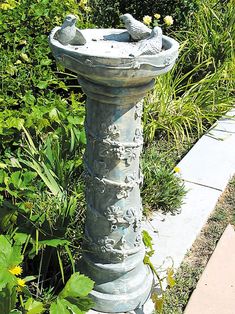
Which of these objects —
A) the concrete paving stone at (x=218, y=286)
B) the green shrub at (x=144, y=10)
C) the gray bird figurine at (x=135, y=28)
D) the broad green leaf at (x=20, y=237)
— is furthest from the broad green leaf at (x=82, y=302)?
the green shrub at (x=144, y=10)

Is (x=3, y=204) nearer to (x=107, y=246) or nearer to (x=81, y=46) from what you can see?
(x=107, y=246)

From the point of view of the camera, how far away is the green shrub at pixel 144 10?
577 cm

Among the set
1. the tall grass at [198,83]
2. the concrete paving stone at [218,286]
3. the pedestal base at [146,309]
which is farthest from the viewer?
the tall grass at [198,83]

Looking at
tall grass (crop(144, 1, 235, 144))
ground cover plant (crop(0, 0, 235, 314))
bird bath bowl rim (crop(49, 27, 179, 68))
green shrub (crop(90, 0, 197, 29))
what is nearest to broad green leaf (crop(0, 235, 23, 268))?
ground cover plant (crop(0, 0, 235, 314))

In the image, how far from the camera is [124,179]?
8.84 feet

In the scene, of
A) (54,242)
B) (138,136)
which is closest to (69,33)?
(138,136)

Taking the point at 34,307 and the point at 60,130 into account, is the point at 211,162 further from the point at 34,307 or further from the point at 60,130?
the point at 34,307

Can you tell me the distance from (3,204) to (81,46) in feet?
3.31

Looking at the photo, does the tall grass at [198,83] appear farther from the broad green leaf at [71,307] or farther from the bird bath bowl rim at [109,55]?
the broad green leaf at [71,307]

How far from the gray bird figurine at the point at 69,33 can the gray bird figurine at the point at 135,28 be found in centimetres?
21

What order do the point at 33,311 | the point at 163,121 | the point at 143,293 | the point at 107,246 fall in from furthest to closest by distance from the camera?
the point at 163,121
the point at 143,293
the point at 107,246
the point at 33,311

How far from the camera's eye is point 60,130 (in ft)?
12.4

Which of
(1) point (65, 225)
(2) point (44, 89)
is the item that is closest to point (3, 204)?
(1) point (65, 225)

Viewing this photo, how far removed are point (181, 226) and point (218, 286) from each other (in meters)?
0.55
